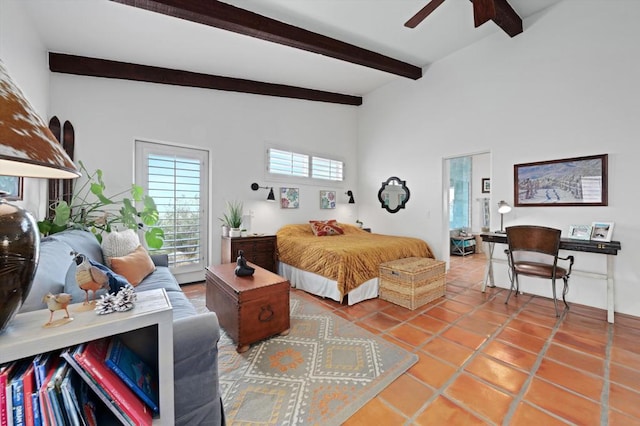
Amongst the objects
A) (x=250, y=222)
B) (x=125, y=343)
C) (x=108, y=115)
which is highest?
(x=108, y=115)

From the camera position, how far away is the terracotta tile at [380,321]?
2.57 m

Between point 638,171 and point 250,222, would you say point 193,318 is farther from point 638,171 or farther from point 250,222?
point 638,171

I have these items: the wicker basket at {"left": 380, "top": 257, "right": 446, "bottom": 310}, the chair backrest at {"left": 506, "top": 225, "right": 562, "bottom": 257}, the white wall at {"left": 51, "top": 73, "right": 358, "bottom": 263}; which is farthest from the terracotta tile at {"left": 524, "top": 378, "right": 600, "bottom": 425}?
the white wall at {"left": 51, "top": 73, "right": 358, "bottom": 263}

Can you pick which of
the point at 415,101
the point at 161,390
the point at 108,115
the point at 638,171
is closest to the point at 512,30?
the point at 415,101

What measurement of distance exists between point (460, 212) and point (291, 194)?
15.7 ft

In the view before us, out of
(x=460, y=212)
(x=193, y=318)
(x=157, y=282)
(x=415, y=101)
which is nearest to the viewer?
(x=193, y=318)

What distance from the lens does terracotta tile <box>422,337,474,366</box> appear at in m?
2.01

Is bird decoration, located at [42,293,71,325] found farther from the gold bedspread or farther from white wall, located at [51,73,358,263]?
white wall, located at [51,73,358,263]

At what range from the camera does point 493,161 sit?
3830 mm

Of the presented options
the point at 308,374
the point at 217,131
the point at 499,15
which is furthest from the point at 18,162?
the point at 499,15

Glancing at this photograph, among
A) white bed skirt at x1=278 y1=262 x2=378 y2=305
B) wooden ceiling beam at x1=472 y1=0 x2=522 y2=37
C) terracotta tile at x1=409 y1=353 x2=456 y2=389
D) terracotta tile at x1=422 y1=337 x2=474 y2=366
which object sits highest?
wooden ceiling beam at x1=472 y1=0 x2=522 y2=37

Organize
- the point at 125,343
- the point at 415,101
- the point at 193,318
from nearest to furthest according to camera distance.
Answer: the point at 125,343, the point at 193,318, the point at 415,101

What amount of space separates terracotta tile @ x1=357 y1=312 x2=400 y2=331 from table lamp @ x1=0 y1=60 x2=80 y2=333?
2.45m

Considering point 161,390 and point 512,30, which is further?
point 512,30
